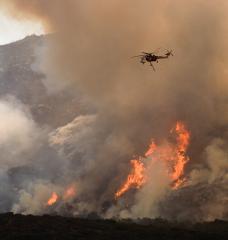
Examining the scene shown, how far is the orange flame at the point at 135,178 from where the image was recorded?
16225 centimetres

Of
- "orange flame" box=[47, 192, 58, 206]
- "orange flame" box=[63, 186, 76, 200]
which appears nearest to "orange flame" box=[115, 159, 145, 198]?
"orange flame" box=[63, 186, 76, 200]

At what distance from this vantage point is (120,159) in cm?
17762

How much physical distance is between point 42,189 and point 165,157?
44.9m

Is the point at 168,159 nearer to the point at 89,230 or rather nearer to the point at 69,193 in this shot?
the point at 69,193

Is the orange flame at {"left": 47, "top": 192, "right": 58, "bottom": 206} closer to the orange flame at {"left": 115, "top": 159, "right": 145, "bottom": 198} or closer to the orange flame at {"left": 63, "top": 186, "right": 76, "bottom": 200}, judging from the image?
the orange flame at {"left": 63, "top": 186, "right": 76, "bottom": 200}

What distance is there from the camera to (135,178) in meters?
164

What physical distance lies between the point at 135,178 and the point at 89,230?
61603 millimetres

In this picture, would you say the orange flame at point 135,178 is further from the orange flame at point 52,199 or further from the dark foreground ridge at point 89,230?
the dark foreground ridge at point 89,230

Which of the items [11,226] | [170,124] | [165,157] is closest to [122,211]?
[165,157]

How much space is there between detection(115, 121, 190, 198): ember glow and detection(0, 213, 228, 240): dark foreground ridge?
4081 cm

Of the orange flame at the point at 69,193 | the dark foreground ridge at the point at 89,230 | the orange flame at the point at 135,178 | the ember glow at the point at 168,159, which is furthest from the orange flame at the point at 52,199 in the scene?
the dark foreground ridge at the point at 89,230

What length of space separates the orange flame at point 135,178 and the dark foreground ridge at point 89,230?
43.8m

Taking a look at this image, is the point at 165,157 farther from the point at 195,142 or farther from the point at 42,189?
the point at 42,189

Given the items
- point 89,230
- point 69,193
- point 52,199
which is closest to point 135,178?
point 69,193
